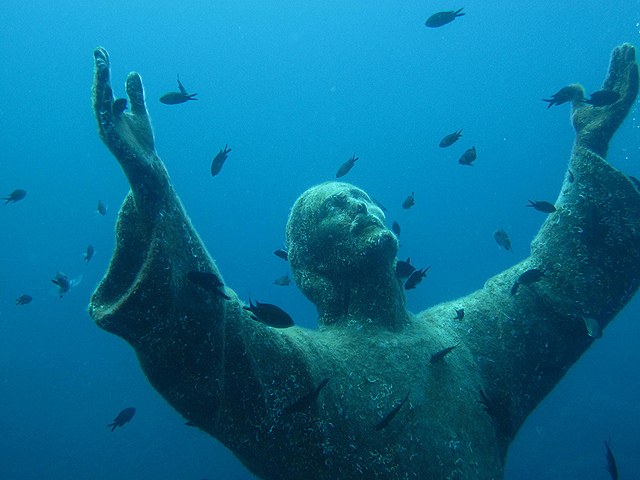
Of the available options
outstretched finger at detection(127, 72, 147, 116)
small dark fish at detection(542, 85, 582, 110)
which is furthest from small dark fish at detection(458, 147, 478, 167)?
outstretched finger at detection(127, 72, 147, 116)

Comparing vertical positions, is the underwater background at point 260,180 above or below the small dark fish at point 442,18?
below

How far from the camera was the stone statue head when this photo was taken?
4.37m

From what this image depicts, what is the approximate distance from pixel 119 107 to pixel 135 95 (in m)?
0.26

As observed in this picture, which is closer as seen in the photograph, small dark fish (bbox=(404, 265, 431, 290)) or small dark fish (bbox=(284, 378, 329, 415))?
small dark fish (bbox=(284, 378, 329, 415))

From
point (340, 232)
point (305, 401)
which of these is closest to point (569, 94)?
point (340, 232)

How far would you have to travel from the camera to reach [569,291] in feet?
15.6

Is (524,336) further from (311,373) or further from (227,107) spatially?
(227,107)

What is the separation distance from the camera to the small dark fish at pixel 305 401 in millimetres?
3320

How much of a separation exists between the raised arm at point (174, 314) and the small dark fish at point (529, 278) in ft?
9.19

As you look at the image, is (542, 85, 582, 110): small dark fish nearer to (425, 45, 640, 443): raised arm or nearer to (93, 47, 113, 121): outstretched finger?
(425, 45, 640, 443): raised arm

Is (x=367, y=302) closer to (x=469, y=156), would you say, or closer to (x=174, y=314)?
(x=174, y=314)

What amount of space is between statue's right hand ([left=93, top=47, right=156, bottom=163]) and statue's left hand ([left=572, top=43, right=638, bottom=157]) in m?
4.74

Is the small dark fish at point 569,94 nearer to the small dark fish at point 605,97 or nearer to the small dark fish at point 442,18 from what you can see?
the small dark fish at point 605,97

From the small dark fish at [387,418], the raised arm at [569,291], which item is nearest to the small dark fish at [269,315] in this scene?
the small dark fish at [387,418]
